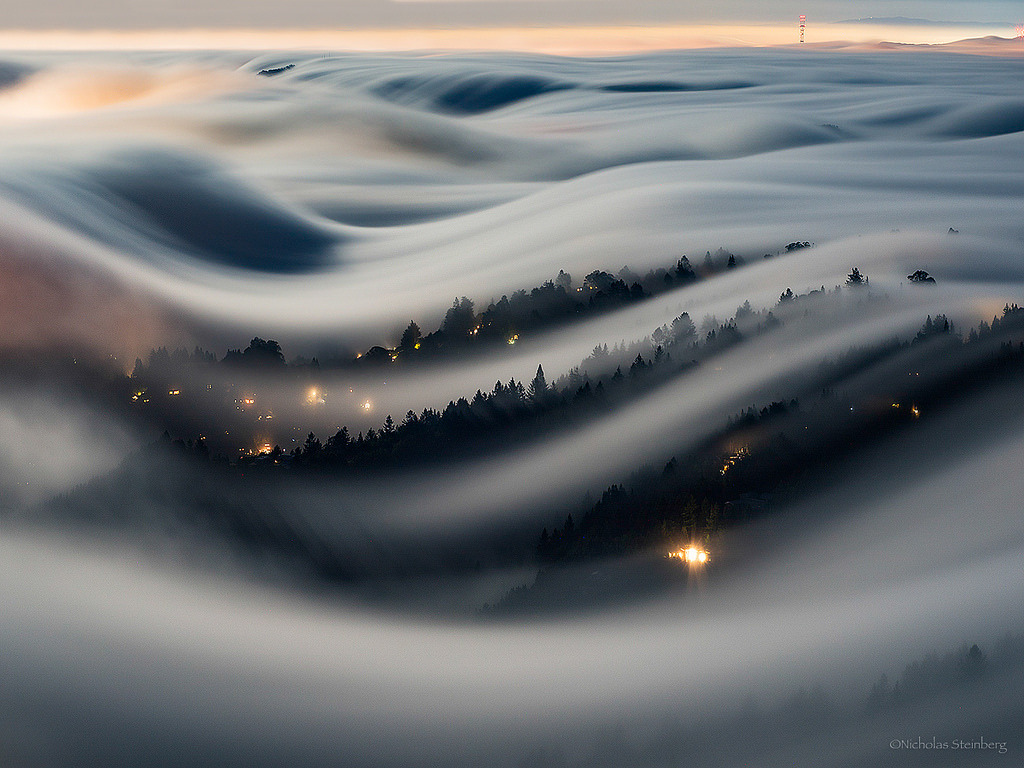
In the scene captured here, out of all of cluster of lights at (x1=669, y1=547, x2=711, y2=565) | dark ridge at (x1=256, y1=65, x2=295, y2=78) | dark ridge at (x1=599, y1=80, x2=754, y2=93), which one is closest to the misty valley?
cluster of lights at (x1=669, y1=547, x2=711, y2=565)

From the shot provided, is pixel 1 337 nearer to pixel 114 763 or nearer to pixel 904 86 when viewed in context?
pixel 114 763

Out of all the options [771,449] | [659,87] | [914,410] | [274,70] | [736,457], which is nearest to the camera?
[771,449]

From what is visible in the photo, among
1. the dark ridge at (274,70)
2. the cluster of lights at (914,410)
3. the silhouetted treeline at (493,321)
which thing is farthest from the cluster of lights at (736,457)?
the dark ridge at (274,70)

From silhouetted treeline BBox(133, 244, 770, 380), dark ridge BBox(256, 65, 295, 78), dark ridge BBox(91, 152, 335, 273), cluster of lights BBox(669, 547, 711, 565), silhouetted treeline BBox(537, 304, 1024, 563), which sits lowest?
cluster of lights BBox(669, 547, 711, 565)

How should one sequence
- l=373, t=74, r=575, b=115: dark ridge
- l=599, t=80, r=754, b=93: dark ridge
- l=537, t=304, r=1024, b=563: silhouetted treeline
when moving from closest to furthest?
1. l=537, t=304, r=1024, b=563: silhouetted treeline
2. l=599, t=80, r=754, b=93: dark ridge
3. l=373, t=74, r=575, b=115: dark ridge

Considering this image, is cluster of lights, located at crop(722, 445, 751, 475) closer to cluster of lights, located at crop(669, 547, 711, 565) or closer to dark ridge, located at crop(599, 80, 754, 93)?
cluster of lights, located at crop(669, 547, 711, 565)

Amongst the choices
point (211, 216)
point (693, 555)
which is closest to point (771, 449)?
point (693, 555)

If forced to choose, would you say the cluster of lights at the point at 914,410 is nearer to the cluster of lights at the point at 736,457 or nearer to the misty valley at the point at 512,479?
the misty valley at the point at 512,479

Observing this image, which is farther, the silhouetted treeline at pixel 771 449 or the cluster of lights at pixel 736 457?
the cluster of lights at pixel 736 457

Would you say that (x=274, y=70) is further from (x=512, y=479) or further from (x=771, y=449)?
(x=771, y=449)
